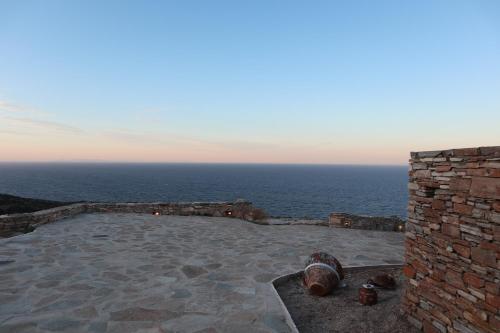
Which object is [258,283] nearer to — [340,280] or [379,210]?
[340,280]

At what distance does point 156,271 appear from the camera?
299 inches

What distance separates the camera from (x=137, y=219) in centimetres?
1378

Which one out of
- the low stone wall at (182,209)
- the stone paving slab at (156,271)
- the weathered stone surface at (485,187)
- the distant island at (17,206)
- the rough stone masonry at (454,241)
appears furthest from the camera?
the distant island at (17,206)

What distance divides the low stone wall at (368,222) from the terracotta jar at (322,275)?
22.6 ft

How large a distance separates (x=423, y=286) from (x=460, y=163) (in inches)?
83.6

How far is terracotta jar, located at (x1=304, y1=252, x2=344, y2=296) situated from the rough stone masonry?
146cm

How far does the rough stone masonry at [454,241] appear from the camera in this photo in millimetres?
4203

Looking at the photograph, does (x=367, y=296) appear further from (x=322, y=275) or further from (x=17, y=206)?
(x=17, y=206)

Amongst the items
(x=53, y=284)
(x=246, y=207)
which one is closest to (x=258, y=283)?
(x=53, y=284)

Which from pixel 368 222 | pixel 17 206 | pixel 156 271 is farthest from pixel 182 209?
pixel 17 206

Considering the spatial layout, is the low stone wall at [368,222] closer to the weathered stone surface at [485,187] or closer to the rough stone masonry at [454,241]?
the rough stone masonry at [454,241]

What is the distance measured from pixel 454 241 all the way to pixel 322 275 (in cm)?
279

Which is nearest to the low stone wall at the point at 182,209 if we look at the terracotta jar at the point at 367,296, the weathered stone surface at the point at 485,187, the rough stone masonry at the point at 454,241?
the terracotta jar at the point at 367,296

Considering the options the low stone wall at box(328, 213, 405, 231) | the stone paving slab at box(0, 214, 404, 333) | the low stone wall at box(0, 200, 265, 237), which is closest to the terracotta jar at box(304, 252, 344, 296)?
the stone paving slab at box(0, 214, 404, 333)
